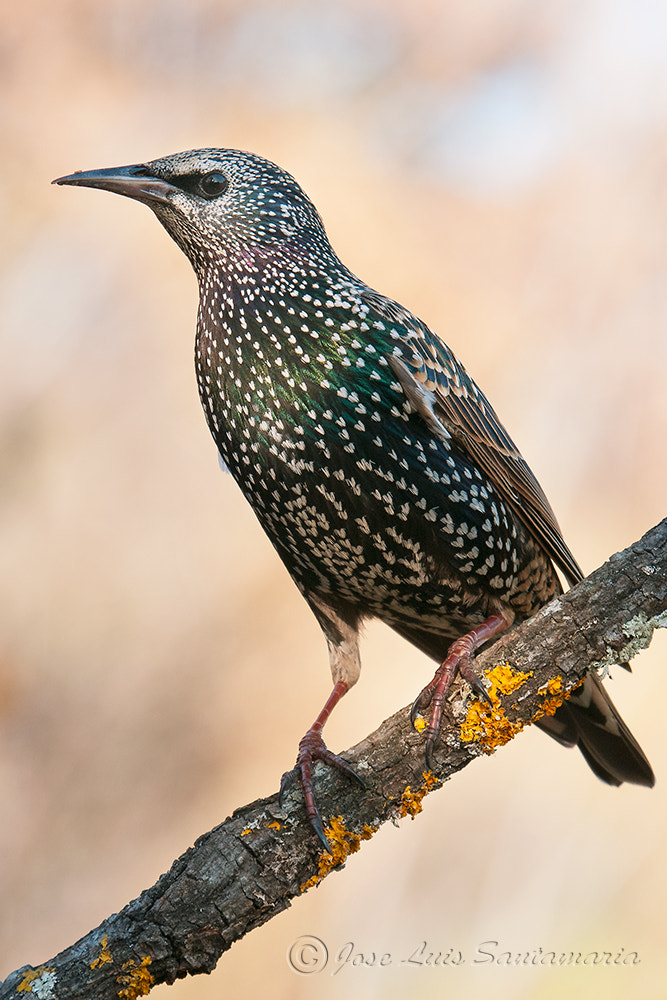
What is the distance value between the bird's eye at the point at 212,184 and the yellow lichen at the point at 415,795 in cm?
188

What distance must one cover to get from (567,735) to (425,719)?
41.6 inches

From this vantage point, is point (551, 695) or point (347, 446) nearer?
point (551, 695)

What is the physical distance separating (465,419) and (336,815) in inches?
48.5

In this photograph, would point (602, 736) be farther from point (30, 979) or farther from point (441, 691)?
point (30, 979)

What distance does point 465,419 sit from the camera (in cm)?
288

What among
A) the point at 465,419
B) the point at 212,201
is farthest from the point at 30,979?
the point at 212,201

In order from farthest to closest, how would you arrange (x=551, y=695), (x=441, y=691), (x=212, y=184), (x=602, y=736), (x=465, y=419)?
(x=602, y=736) → (x=212, y=184) → (x=465, y=419) → (x=441, y=691) → (x=551, y=695)

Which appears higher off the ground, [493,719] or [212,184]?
[212,184]

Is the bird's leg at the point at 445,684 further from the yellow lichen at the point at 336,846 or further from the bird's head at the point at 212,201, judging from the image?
the bird's head at the point at 212,201

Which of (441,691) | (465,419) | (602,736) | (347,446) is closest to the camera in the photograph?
(441,691)

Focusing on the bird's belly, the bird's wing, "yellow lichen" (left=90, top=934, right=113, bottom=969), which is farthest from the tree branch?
the bird's wing

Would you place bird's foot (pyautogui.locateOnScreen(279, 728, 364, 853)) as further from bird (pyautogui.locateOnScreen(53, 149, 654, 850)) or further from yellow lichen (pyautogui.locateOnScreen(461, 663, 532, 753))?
yellow lichen (pyautogui.locateOnScreen(461, 663, 532, 753))

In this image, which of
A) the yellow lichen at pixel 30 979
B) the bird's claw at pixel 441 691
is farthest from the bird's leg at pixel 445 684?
the yellow lichen at pixel 30 979

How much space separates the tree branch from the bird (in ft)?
0.25
